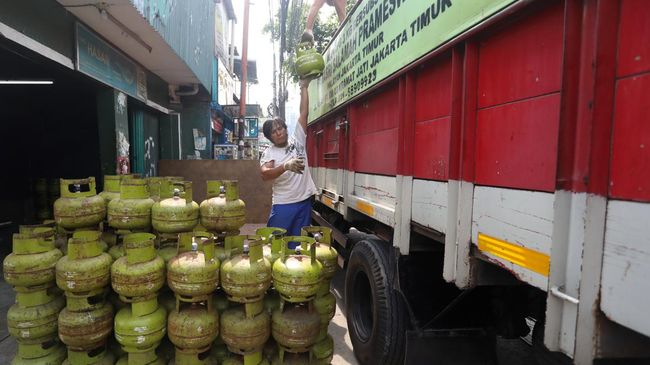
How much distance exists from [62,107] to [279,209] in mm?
5514

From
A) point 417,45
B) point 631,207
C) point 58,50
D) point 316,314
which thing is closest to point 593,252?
point 631,207

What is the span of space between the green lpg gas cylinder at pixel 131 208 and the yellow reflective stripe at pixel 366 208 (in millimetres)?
1529

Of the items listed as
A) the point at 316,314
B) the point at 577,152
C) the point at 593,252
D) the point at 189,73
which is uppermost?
the point at 189,73

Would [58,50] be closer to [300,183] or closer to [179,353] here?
[300,183]

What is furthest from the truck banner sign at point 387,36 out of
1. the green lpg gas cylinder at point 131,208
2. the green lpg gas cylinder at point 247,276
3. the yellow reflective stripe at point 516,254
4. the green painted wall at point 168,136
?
the green painted wall at point 168,136

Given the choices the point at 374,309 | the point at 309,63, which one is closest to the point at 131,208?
the point at 374,309

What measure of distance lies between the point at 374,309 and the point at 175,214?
149 centimetres

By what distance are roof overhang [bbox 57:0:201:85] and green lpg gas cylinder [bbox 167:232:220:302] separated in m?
2.98

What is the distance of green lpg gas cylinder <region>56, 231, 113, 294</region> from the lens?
2.11 meters

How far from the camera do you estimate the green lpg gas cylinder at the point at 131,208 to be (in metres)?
2.38

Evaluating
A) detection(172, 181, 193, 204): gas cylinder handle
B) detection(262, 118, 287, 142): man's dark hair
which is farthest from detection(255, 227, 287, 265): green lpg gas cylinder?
detection(262, 118, 287, 142): man's dark hair

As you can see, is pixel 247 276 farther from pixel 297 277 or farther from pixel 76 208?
pixel 76 208

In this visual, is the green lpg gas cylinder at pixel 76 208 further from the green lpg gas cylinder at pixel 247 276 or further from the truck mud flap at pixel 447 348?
the truck mud flap at pixel 447 348

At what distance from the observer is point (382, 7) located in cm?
245
